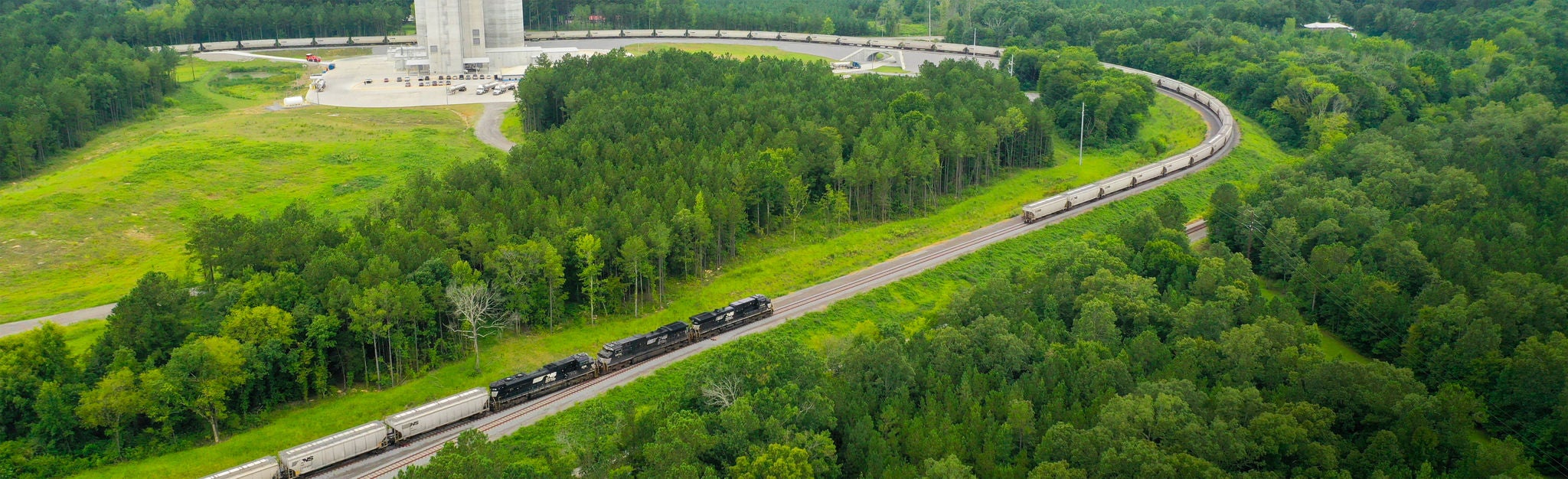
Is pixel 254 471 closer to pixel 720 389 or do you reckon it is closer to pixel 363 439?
pixel 363 439

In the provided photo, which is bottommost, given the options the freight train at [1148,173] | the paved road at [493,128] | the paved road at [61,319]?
the paved road at [61,319]

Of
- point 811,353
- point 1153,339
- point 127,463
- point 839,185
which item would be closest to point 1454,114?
point 839,185

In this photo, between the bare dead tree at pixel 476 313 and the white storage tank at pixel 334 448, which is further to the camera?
the bare dead tree at pixel 476 313

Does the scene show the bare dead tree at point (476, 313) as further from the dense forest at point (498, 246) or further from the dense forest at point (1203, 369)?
the dense forest at point (1203, 369)

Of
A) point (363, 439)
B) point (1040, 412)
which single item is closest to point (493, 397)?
point (363, 439)

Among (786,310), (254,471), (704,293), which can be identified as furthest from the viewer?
(704,293)

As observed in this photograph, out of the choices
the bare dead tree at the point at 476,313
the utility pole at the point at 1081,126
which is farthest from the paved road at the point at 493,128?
the utility pole at the point at 1081,126
